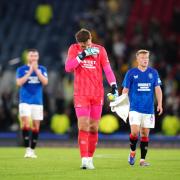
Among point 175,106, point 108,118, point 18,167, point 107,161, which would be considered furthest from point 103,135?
point 18,167

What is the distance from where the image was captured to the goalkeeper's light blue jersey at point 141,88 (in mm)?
15344

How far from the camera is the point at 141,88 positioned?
15391 mm

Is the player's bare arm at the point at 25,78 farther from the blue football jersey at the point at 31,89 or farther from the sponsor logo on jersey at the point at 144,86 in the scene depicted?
the sponsor logo on jersey at the point at 144,86

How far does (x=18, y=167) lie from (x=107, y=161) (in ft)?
8.18

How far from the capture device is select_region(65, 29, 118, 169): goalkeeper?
13852mm

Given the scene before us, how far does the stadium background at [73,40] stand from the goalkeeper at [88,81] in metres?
10.4

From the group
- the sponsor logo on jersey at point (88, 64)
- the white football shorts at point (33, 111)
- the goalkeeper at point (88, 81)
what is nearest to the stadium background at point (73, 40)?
the white football shorts at point (33, 111)

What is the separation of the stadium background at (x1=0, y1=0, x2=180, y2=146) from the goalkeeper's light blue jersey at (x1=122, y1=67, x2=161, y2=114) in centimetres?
901

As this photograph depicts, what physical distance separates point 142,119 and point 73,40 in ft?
50.9

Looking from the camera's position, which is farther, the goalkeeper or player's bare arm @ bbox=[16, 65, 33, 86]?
player's bare arm @ bbox=[16, 65, 33, 86]

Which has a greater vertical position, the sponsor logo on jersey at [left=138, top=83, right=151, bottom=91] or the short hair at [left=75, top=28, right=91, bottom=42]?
the short hair at [left=75, top=28, right=91, bottom=42]

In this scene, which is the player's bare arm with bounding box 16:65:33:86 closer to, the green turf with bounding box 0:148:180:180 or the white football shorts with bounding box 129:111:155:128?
the green turf with bounding box 0:148:180:180

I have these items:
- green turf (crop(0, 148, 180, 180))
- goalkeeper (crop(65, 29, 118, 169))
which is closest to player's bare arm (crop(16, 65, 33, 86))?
green turf (crop(0, 148, 180, 180))

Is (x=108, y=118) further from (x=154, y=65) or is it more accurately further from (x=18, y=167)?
(x=18, y=167)
